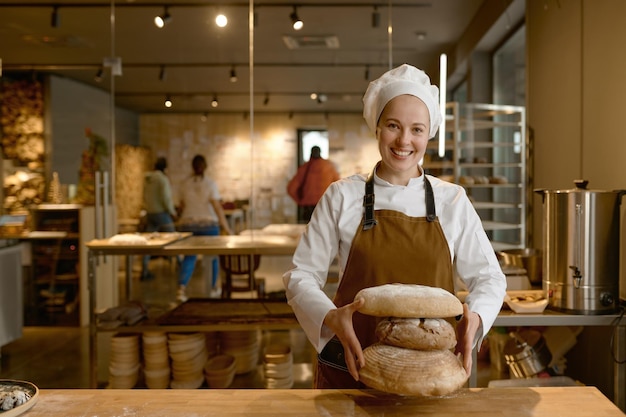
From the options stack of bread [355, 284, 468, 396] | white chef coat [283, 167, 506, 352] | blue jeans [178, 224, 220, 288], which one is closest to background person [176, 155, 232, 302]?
blue jeans [178, 224, 220, 288]

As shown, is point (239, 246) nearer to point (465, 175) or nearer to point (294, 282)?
point (465, 175)

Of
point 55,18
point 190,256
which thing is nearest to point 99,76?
point 55,18

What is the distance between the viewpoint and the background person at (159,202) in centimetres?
446

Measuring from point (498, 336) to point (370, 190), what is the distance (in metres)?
1.89

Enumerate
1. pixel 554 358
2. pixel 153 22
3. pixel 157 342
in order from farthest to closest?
1. pixel 153 22
2. pixel 157 342
3. pixel 554 358

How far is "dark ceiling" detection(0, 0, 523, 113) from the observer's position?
4.48 m

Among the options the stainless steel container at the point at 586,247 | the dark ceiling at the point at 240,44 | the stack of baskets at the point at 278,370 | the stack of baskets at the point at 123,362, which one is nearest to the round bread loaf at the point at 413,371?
the stainless steel container at the point at 586,247

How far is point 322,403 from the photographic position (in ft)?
4.29

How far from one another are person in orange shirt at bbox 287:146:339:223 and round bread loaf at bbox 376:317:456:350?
333 centimetres

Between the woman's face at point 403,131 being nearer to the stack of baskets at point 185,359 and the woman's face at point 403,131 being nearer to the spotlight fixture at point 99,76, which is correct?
the stack of baskets at point 185,359

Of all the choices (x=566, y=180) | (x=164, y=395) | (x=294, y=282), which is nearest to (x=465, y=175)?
(x=566, y=180)

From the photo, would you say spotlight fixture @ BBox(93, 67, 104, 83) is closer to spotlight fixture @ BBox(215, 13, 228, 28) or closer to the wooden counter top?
spotlight fixture @ BBox(215, 13, 228, 28)

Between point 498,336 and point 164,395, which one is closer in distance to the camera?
point 164,395

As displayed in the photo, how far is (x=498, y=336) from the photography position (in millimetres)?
3121
